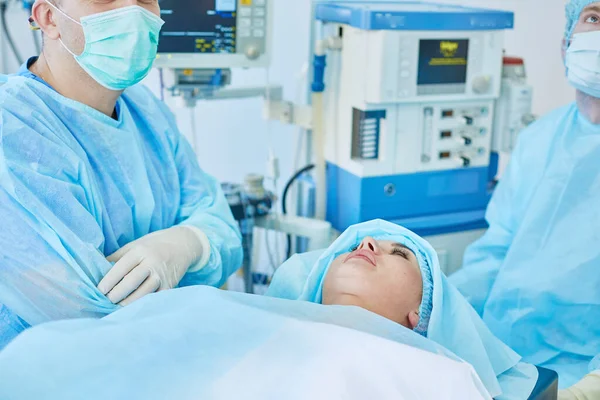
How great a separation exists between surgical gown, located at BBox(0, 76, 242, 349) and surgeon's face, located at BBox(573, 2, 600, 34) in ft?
3.54

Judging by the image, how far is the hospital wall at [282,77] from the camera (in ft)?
10.7

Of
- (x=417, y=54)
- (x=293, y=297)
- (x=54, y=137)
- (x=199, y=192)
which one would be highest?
(x=417, y=54)

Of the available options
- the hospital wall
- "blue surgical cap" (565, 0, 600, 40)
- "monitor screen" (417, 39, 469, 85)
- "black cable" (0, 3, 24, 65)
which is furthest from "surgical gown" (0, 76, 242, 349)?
"black cable" (0, 3, 24, 65)

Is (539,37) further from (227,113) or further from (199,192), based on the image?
(199,192)

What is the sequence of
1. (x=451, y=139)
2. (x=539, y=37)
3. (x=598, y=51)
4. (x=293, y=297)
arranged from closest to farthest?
(x=293, y=297)
(x=598, y=51)
(x=451, y=139)
(x=539, y=37)

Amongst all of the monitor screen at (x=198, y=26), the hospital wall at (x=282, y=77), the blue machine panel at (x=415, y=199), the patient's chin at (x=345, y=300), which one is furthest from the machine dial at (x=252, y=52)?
the patient's chin at (x=345, y=300)

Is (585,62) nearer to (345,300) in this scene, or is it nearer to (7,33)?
(345,300)

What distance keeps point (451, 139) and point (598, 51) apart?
725mm

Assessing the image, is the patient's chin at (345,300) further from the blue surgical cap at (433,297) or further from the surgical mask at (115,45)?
the surgical mask at (115,45)

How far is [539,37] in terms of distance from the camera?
11.0ft

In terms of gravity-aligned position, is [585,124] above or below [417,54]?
below

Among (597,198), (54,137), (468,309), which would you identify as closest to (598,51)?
(597,198)

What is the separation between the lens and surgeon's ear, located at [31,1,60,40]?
1531mm

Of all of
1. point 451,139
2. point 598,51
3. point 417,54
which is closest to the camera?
point 598,51
